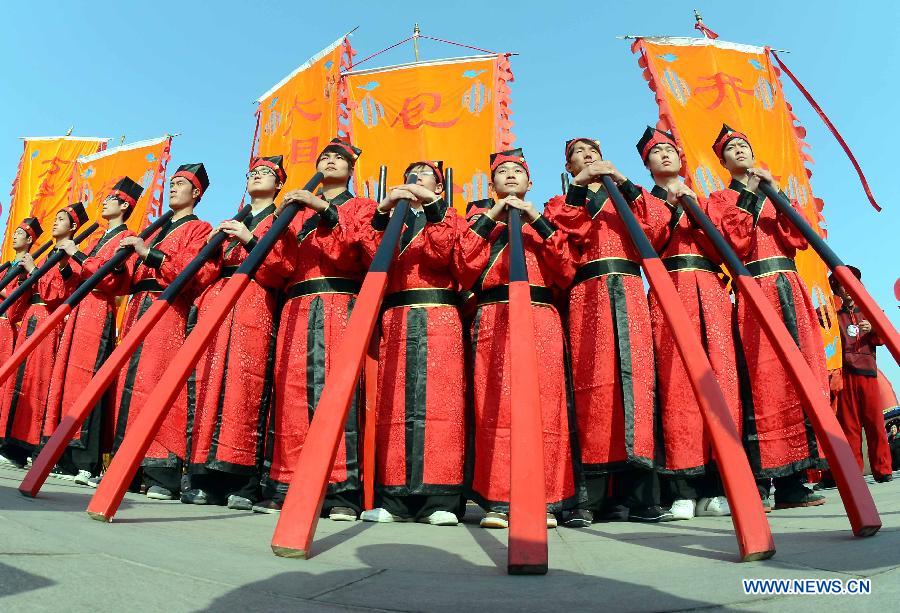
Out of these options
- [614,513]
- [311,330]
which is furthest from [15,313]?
[614,513]

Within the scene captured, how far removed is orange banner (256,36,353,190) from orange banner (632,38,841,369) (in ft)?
10.5

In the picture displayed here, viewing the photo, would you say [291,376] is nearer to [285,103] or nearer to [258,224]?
[258,224]

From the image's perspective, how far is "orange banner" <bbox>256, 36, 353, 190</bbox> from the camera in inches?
248

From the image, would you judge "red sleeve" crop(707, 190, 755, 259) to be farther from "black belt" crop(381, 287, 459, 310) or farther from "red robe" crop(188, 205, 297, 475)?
"red robe" crop(188, 205, 297, 475)

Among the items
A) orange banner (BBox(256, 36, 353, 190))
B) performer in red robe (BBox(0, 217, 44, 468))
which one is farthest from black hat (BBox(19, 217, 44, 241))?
orange banner (BBox(256, 36, 353, 190))

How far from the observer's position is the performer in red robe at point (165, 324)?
3.69 m

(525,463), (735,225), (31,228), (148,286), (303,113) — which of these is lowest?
(525,463)

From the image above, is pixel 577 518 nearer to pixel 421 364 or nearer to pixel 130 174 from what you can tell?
pixel 421 364

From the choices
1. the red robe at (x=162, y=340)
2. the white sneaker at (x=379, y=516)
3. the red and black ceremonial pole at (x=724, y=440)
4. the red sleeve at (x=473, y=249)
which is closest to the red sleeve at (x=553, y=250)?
the red sleeve at (x=473, y=249)

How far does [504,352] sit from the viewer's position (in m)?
2.94

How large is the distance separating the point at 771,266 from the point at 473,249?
176 centimetres

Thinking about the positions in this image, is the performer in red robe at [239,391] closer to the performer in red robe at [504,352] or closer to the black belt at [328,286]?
the black belt at [328,286]

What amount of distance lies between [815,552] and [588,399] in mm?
1490

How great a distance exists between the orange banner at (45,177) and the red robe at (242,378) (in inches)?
256
